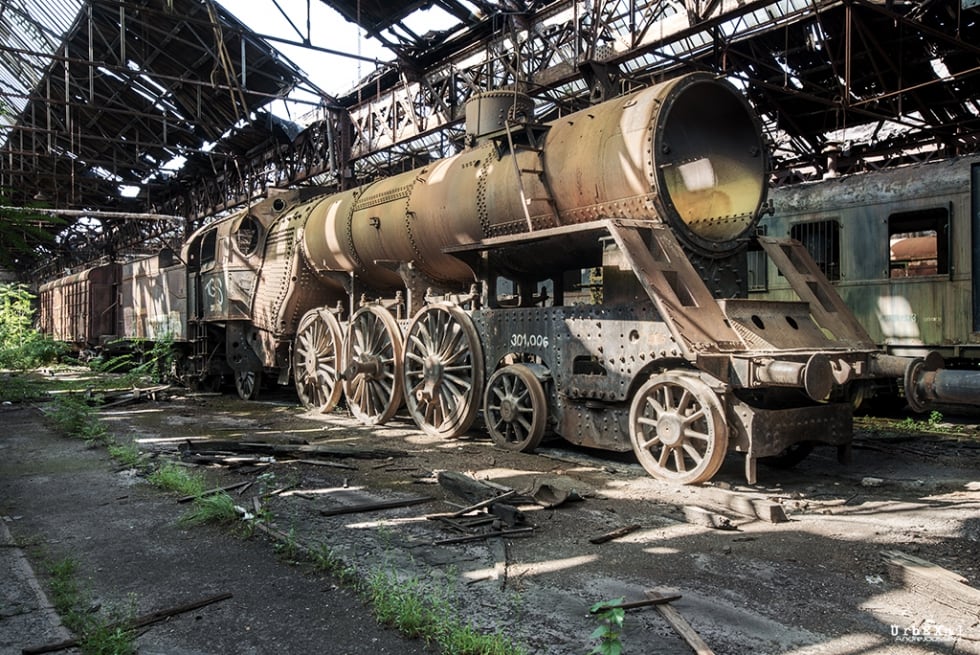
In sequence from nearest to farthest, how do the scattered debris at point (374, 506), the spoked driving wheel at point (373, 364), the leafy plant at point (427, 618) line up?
the leafy plant at point (427, 618), the scattered debris at point (374, 506), the spoked driving wheel at point (373, 364)

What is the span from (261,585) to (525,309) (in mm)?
4034

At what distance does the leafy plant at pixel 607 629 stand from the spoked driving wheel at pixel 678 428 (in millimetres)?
2212

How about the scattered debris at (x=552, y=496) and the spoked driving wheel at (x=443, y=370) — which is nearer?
the scattered debris at (x=552, y=496)

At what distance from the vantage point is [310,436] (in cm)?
814

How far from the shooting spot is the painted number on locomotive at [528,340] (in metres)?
6.63

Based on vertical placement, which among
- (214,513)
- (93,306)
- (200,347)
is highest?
(93,306)

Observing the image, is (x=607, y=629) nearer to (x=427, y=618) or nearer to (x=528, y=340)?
(x=427, y=618)

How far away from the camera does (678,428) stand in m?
5.19

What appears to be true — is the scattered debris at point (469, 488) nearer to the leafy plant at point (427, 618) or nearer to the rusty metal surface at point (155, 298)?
the leafy plant at point (427, 618)

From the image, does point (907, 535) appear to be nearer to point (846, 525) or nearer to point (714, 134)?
point (846, 525)

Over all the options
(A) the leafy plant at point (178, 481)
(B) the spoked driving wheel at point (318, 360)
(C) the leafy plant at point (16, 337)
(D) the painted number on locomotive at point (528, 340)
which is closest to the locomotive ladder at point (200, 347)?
(B) the spoked driving wheel at point (318, 360)

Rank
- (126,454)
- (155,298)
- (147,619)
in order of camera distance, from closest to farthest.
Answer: (147,619) → (126,454) → (155,298)

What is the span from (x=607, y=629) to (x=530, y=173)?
4.78 m

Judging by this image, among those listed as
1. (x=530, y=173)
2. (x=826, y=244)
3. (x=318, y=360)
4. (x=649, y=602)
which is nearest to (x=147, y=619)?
(x=649, y=602)
